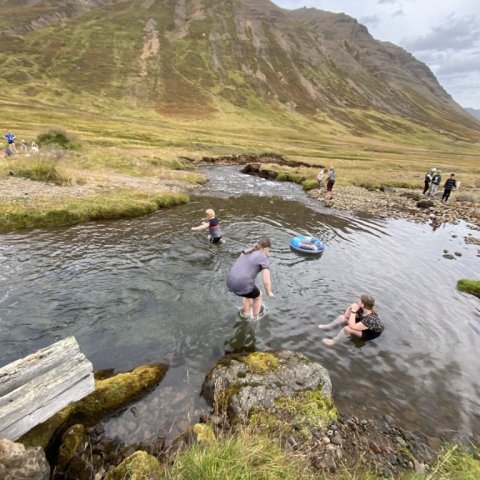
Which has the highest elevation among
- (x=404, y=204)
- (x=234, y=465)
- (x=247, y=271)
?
(x=234, y=465)

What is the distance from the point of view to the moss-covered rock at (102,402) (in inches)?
300

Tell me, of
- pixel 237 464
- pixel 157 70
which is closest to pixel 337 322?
pixel 237 464

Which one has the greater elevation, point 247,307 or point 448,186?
point 448,186

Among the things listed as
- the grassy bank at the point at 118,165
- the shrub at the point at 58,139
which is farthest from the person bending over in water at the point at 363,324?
the shrub at the point at 58,139

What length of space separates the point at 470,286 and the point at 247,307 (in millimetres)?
13787

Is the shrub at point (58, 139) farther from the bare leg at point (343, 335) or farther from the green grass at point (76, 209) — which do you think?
the bare leg at point (343, 335)

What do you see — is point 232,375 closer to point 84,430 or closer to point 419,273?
point 84,430

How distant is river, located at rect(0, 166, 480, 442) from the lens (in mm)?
10906

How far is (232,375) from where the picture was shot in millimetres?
10359

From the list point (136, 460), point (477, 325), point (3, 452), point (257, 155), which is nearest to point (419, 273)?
point (477, 325)

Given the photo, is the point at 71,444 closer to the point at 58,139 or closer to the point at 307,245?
the point at 307,245

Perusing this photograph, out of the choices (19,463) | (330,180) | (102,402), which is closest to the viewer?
(19,463)

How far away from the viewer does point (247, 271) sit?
1297 cm

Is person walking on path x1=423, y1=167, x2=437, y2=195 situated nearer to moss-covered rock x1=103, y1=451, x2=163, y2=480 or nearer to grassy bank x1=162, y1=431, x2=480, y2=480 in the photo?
grassy bank x1=162, y1=431, x2=480, y2=480
